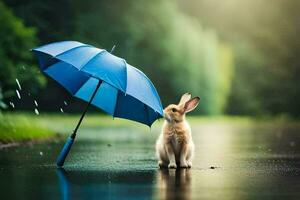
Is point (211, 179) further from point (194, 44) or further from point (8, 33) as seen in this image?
point (194, 44)

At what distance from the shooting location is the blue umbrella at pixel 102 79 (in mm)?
12578

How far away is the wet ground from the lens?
33.2 feet

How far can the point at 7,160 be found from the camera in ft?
48.5

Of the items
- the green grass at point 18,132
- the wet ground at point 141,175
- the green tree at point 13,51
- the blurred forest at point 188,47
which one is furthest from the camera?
the blurred forest at point 188,47

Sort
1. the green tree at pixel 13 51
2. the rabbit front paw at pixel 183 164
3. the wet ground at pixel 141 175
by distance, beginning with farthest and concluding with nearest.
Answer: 1. the green tree at pixel 13 51
2. the rabbit front paw at pixel 183 164
3. the wet ground at pixel 141 175

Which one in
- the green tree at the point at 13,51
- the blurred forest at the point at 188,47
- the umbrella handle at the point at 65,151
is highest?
the blurred forest at the point at 188,47

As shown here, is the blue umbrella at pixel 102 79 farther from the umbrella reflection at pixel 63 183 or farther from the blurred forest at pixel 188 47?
the blurred forest at pixel 188 47

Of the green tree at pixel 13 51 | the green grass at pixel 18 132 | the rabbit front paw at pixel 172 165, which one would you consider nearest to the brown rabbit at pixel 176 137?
the rabbit front paw at pixel 172 165

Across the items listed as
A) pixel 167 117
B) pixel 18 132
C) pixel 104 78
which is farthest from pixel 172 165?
pixel 18 132

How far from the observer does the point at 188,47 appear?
68062 millimetres

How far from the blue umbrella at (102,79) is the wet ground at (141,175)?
856 millimetres

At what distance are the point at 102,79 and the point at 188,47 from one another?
2199 inches

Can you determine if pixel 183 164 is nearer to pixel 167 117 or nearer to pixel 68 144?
pixel 167 117

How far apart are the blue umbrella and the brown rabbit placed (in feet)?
0.72
